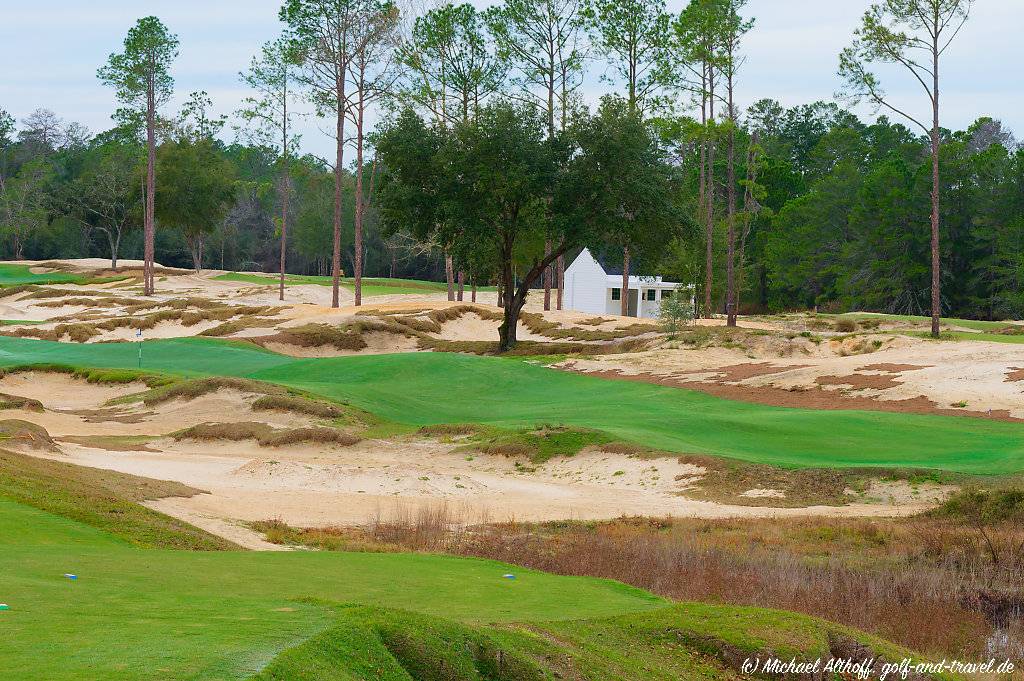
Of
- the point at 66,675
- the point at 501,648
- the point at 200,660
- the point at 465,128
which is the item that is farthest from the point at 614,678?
the point at 465,128

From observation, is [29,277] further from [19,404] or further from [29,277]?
[19,404]

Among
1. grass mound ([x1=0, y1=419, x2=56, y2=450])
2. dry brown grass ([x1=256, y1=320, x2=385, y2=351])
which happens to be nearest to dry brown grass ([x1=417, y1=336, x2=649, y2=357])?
dry brown grass ([x1=256, y1=320, x2=385, y2=351])

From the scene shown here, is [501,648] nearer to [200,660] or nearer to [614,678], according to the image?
[614,678]

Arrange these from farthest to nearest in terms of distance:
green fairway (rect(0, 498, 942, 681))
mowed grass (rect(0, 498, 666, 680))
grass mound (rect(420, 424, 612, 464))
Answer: grass mound (rect(420, 424, 612, 464)) → green fairway (rect(0, 498, 942, 681)) → mowed grass (rect(0, 498, 666, 680))

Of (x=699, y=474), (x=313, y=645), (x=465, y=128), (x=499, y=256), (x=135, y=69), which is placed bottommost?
(x=699, y=474)

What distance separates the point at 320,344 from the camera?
50.5 meters

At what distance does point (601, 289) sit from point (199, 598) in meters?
76.1

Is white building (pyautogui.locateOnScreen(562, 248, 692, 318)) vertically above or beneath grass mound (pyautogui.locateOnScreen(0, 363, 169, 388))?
above

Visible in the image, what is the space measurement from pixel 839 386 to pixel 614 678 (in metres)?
28.4

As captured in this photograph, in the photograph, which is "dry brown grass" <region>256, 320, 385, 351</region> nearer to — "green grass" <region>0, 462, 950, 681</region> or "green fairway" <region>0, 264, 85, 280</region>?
"green grass" <region>0, 462, 950, 681</region>

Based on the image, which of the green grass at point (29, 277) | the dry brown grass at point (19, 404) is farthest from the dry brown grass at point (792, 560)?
the green grass at point (29, 277)

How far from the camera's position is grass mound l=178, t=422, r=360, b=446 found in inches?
1096

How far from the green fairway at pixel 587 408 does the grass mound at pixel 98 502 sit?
12.6 m

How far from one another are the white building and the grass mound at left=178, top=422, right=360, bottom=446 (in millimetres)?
55492
